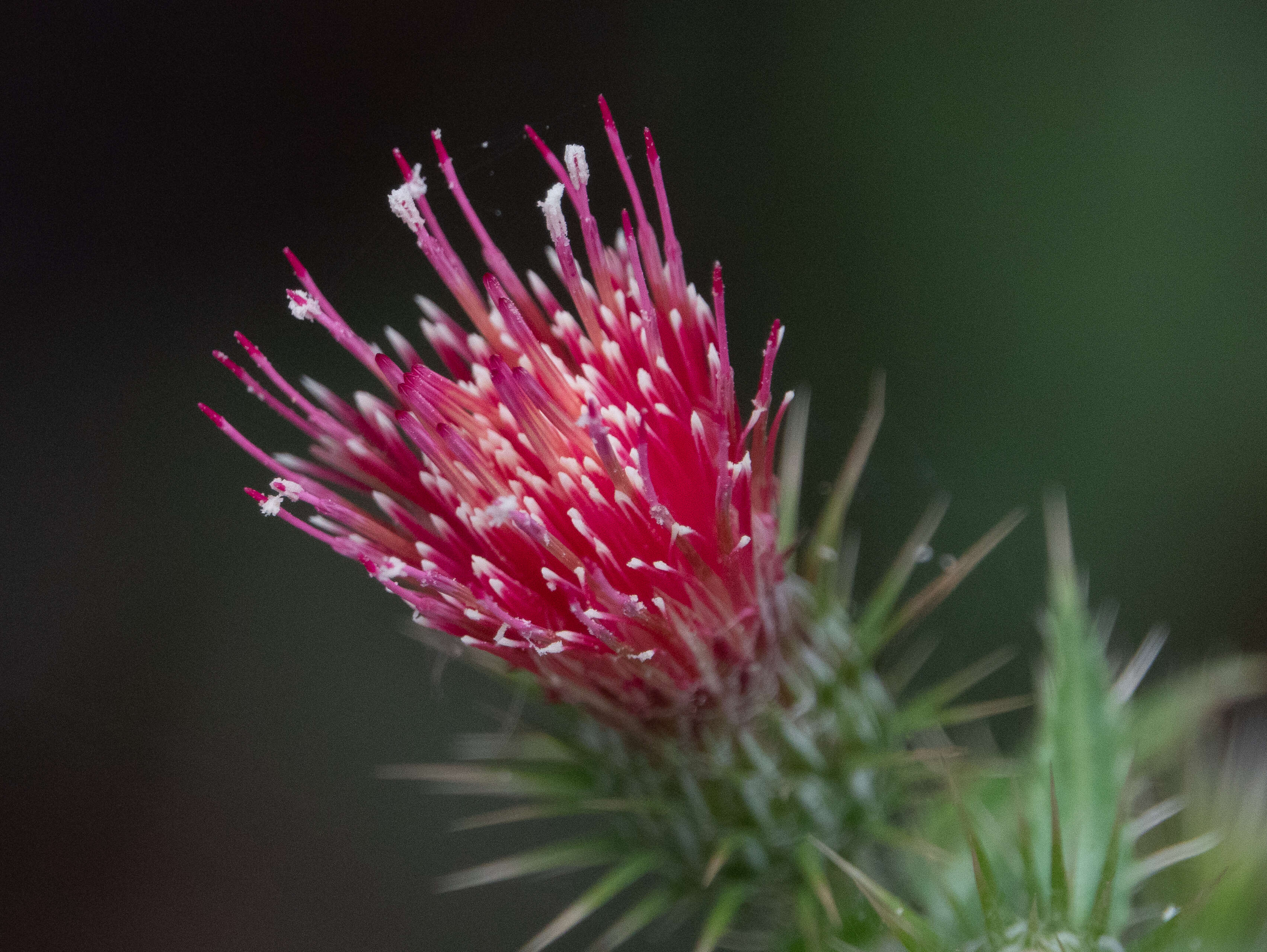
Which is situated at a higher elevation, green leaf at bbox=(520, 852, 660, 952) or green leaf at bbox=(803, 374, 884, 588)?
green leaf at bbox=(803, 374, 884, 588)

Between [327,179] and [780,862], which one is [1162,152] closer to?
[780,862]

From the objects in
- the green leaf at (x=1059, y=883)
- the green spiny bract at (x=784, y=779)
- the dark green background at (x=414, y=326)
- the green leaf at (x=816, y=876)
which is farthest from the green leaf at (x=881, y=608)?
the dark green background at (x=414, y=326)

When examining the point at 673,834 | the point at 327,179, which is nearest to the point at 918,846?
the point at 673,834

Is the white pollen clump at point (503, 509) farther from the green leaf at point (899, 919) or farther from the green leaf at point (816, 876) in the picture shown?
the green leaf at point (816, 876)

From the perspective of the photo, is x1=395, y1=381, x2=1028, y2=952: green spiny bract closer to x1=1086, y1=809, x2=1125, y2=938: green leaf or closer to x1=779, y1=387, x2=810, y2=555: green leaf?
x1=779, y1=387, x2=810, y2=555: green leaf

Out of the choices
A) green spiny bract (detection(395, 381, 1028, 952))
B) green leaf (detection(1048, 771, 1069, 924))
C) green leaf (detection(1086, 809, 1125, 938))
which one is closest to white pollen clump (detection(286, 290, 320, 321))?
green spiny bract (detection(395, 381, 1028, 952))
